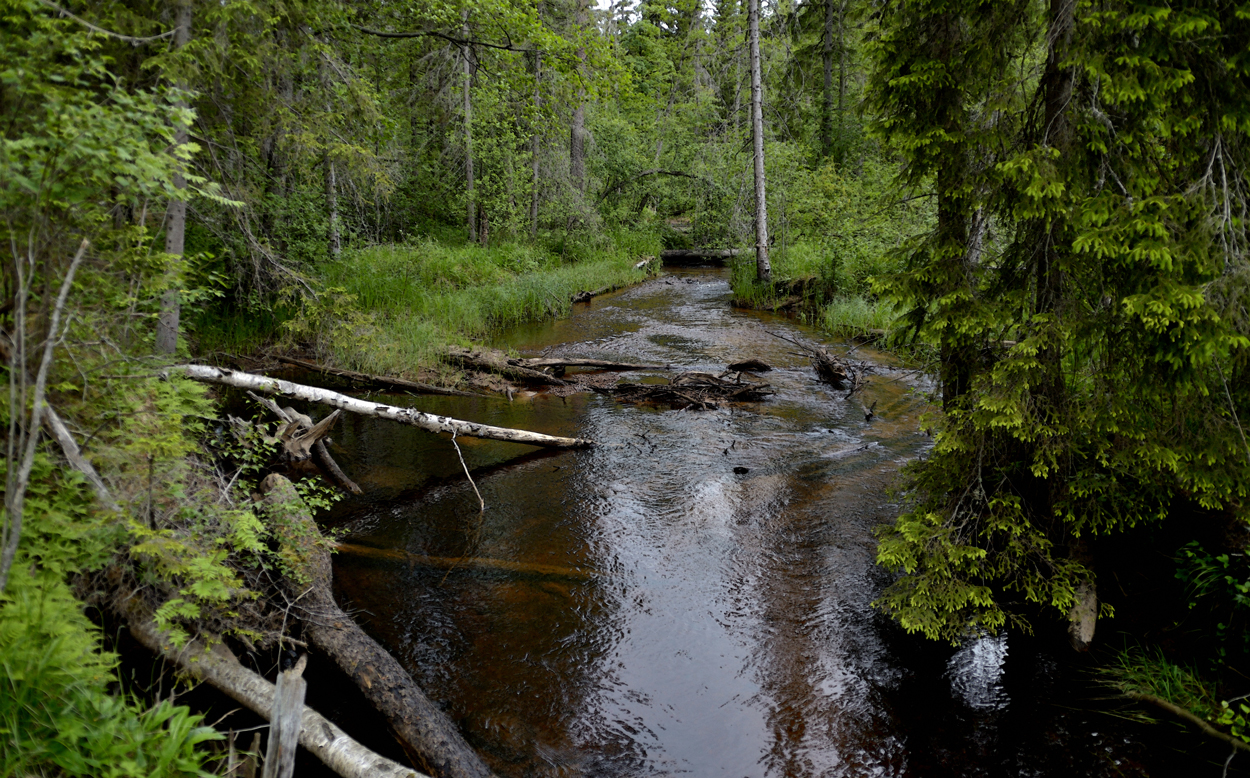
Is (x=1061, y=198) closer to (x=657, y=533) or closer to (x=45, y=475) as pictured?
(x=657, y=533)

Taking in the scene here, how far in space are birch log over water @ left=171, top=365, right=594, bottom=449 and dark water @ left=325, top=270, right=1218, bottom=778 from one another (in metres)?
0.32

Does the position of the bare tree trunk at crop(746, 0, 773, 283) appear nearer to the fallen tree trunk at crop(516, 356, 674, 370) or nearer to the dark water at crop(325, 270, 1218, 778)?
the fallen tree trunk at crop(516, 356, 674, 370)

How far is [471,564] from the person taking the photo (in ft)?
19.8

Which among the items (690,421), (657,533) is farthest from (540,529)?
(690,421)

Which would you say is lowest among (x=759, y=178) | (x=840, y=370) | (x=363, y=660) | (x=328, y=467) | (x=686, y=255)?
(x=363, y=660)

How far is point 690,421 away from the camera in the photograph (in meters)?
9.70

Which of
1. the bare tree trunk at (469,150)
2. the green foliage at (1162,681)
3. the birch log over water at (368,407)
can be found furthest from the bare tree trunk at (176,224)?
the bare tree trunk at (469,150)

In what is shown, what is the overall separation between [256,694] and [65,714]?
0.92 metres

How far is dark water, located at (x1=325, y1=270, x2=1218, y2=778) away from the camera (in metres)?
4.08

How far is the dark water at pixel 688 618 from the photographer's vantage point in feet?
13.4

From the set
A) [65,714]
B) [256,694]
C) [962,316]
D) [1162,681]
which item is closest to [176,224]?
[256,694]

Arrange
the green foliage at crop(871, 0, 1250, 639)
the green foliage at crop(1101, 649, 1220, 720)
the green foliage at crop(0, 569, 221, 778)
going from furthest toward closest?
the green foliage at crop(1101, 649, 1220, 720), the green foliage at crop(871, 0, 1250, 639), the green foliage at crop(0, 569, 221, 778)

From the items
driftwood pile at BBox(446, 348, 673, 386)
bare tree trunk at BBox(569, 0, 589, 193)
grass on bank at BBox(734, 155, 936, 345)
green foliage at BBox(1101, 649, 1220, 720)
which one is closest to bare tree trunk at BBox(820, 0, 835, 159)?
grass on bank at BBox(734, 155, 936, 345)

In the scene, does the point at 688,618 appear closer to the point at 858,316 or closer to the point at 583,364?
the point at 583,364
